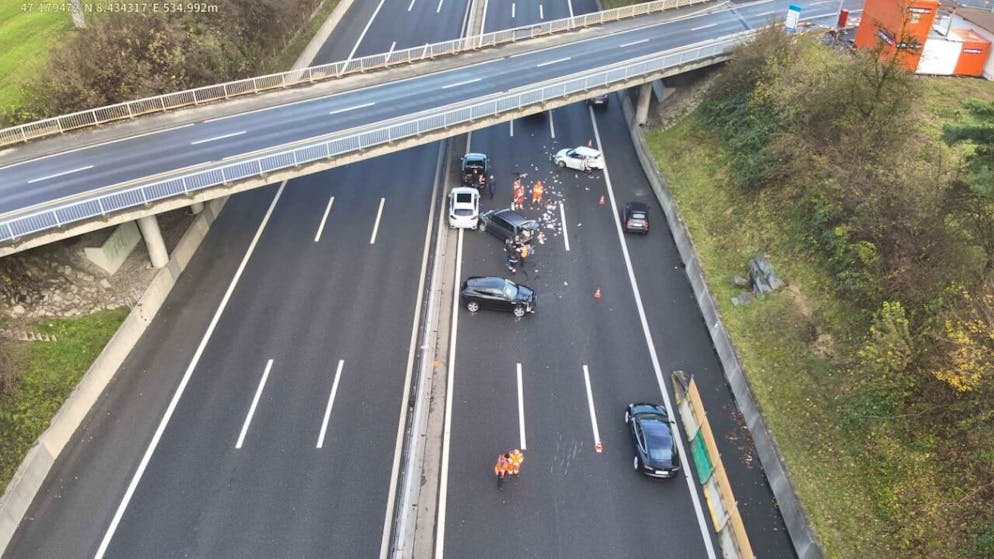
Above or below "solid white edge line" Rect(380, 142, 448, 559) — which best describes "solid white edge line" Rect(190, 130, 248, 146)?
above

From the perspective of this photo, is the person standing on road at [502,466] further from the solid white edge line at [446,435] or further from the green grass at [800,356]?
the green grass at [800,356]

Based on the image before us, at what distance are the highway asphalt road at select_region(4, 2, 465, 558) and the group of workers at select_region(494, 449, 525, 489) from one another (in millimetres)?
3797

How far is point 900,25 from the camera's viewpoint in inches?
1441

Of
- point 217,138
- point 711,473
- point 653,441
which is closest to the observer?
point 711,473

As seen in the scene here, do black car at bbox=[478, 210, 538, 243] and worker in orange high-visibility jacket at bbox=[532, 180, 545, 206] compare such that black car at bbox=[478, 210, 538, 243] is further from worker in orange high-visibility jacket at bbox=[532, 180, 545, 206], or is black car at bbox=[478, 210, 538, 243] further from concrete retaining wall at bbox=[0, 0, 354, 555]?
concrete retaining wall at bbox=[0, 0, 354, 555]

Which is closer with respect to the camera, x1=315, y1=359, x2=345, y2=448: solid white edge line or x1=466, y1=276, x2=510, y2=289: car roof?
x1=315, y1=359, x2=345, y2=448: solid white edge line

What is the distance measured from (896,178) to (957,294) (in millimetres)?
7721

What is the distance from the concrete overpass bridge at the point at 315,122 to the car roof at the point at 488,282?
820 centimetres

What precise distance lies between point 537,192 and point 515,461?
2065 centimetres

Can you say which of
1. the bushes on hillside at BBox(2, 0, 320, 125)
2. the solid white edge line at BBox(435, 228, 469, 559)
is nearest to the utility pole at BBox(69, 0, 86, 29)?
the bushes on hillside at BBox(2, 0, 320, 125)

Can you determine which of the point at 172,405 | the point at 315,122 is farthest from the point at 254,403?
the point at 315,122

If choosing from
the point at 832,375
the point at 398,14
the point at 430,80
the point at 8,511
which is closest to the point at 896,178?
the point at 832,375

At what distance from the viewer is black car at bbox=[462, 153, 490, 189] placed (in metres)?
38.0

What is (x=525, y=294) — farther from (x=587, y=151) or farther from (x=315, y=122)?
(x=587, y=151)
